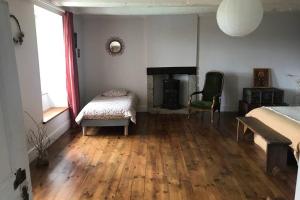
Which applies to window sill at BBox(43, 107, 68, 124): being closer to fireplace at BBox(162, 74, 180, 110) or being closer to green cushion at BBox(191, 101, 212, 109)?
fireplace at BBox(162, 74, 180, 110)

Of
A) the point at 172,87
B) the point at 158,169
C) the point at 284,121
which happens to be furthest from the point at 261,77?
the point at 158,169

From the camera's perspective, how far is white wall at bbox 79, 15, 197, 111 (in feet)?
19.8

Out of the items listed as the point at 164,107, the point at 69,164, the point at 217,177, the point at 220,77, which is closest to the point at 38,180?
the point at 69,164

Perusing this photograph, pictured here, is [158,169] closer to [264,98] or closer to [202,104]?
[202,104]

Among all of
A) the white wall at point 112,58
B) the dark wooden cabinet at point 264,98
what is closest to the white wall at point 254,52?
the dark wooden cabinet at point 264,98

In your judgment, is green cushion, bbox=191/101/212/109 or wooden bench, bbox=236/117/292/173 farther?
green cushion, bbox=191/101/212/109

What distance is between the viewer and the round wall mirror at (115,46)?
6.14 meters

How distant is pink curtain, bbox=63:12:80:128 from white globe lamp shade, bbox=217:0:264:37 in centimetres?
286

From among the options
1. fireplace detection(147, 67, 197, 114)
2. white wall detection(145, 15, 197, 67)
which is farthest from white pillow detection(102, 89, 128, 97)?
white wall detection(145, 15, 197, 67)

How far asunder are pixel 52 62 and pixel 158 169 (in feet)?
9.96

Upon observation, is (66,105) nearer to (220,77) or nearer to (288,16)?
(220,77)

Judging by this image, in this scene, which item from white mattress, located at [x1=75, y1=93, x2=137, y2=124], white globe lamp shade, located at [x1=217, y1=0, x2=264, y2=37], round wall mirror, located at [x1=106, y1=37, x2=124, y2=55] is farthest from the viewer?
round wall mirror, located at [x1=106, y1=37, x2=124, y2=55]

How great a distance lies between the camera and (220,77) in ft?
19.1

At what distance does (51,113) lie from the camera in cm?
458
